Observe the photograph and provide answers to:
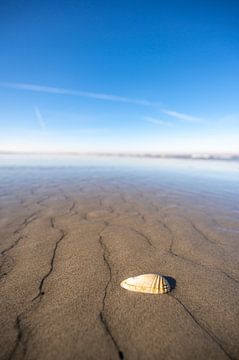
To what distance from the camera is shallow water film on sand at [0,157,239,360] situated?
1.49m

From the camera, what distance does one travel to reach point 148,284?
2.05 metres

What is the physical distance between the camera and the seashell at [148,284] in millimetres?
2014

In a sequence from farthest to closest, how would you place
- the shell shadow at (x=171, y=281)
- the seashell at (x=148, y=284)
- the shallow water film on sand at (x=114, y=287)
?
1. the shell shadow at (x=171, y=281)
2. the seashell at (x=148, y=284)
3. the shallow water film on sand at (x=114, y=287)

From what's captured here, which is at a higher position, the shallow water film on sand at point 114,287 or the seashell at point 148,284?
the seashell at point 148,284

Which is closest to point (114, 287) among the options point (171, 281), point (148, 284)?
point (148, 284)

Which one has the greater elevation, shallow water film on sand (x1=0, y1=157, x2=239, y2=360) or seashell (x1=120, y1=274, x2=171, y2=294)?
seashell (x1=120, y1=274, x2=171, y2=294)

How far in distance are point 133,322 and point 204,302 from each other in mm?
783

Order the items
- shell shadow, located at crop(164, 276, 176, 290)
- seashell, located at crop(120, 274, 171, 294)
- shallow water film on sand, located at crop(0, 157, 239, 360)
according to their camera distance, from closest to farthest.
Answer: shallow water film on sand, located at crop(0, 157, 239, 360)
seashell, located at crop(120, 274, 171, 294)
shell shadow, located at crop(164, 276, 176, 290)

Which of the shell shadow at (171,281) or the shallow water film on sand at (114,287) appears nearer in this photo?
the shallow water film on sand at (114,287)

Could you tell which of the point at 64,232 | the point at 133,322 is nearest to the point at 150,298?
the point at 133,322

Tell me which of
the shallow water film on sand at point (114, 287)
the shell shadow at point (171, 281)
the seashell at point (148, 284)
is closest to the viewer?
the shallow water film on sand at point (114, 287)

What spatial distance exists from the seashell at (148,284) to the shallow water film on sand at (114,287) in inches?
2.3

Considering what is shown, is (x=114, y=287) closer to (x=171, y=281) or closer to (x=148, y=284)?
(x=148, y=284)

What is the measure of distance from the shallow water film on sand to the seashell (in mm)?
58
